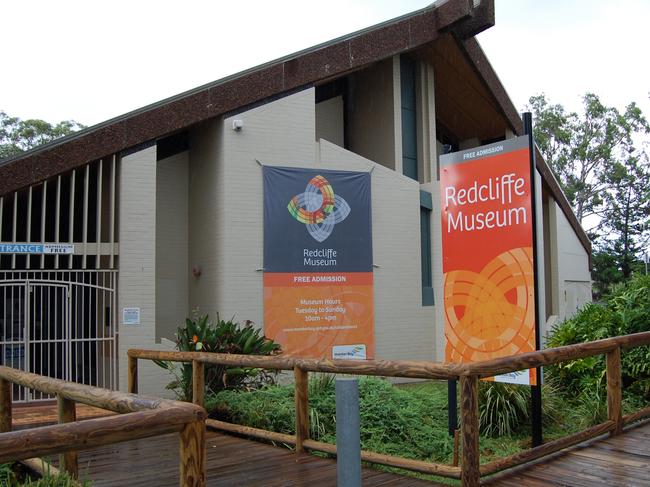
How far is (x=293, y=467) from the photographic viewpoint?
584 cm

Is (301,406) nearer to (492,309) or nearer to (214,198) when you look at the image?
(492,309)

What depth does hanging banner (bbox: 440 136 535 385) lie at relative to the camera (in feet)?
22.1

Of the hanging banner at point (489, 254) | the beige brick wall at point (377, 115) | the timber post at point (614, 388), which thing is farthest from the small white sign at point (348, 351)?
the timber post at point (614, 388)

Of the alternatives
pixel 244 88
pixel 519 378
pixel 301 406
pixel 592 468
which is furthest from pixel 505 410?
pixel 244 88

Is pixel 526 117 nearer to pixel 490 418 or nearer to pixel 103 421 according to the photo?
pixel 490 418

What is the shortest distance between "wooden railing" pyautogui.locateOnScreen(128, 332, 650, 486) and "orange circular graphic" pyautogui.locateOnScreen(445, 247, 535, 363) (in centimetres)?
74

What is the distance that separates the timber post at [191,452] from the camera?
141 inches

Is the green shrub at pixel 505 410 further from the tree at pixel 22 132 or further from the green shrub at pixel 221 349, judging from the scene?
the tree at pixel 22 132

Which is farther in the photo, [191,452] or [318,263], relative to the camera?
[318,263]

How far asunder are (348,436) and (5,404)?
3892 millimetres

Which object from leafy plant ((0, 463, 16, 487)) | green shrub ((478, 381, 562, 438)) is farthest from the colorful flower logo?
leafy plant ((0, 463, 16, 487))

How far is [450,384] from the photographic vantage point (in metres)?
7.21

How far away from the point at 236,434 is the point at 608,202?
4543 cm

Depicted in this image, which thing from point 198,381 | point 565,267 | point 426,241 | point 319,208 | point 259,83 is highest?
point 259,83
